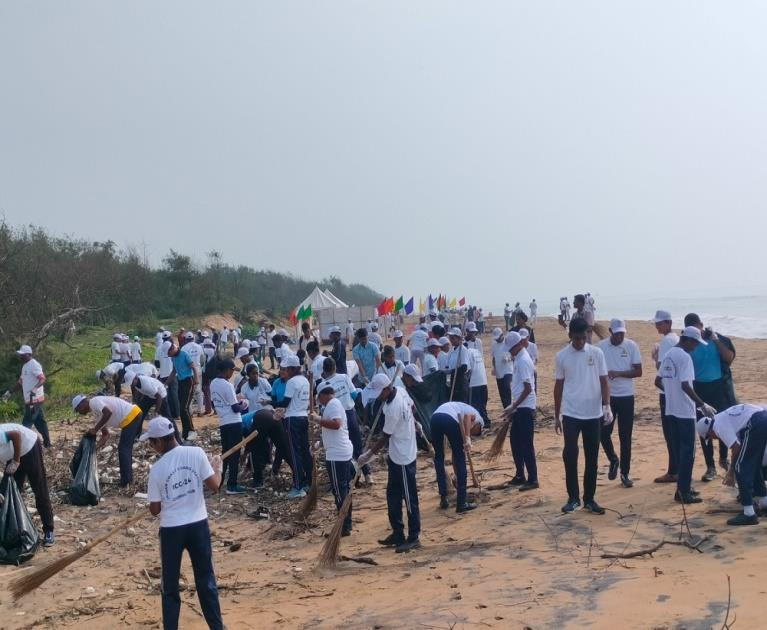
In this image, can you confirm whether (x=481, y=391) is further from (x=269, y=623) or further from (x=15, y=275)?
(x=15, y=275)

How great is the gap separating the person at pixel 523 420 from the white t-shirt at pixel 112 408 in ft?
14.9

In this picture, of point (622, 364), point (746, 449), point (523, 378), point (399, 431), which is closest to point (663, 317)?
point (622, 364)

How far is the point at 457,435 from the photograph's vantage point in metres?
7.23

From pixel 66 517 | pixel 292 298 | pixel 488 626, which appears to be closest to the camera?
pixel 488 626

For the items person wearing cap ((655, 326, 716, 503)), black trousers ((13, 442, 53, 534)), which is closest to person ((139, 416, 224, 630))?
black trousers ((13, 442, 53, 534))

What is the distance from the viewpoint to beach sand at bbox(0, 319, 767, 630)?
465 cm

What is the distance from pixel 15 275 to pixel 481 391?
19795mm

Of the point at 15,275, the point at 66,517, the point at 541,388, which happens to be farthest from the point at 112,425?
the point at 15,275

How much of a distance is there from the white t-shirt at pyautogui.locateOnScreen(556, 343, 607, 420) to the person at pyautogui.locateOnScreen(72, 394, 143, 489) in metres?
5.16

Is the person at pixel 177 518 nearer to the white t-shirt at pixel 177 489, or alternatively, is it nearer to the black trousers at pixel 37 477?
the white t-shirt at pixel 177 489

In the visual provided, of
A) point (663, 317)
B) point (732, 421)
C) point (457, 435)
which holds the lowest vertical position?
point (457, 435)

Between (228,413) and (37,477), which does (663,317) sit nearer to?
(228,413)

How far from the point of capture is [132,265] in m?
41.0

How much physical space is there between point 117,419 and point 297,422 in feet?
7.19
